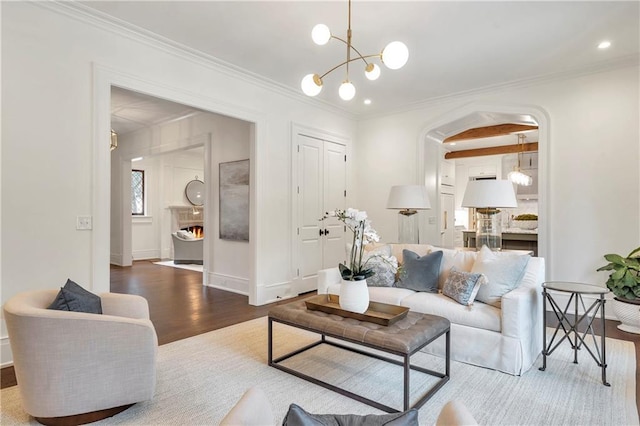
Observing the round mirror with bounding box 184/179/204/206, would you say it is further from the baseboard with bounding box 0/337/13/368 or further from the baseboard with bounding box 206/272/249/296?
the baseboard with bounding box 0/337/13/368

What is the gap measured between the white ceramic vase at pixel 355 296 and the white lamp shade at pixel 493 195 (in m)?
1.58

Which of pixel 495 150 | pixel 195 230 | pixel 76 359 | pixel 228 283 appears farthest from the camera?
pixel 195 230

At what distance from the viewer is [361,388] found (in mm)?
2451

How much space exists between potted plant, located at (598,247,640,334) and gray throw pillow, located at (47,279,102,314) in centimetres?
457

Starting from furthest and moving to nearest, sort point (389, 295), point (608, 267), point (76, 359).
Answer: point (608, 267) < point (389, 295) < point (76, 359)

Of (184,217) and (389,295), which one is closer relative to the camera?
(389,295)

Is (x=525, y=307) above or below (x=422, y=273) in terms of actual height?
below

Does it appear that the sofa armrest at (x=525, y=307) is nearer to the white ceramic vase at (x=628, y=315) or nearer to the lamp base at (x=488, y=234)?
the lamp base at (x=488, y=234)

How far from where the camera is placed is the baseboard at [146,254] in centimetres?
895

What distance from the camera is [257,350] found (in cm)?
312

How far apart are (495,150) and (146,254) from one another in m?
9.03

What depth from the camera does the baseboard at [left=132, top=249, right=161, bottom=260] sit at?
895 cm

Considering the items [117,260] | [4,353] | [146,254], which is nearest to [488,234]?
[4,353]

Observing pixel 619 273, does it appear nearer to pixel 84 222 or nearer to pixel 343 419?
pixel 343 419
